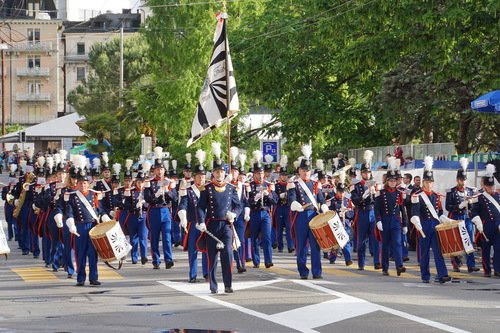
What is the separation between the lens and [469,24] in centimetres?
2870

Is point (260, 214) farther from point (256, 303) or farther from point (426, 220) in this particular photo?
point (256, 303)

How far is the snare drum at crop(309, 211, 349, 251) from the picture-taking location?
20297 millimetres

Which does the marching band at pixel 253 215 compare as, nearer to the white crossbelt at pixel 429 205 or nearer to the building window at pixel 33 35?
the white crossbelt at pixel 429 205

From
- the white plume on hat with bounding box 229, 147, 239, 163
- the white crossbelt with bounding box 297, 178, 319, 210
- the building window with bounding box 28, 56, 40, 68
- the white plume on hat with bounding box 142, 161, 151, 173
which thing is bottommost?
the white crossbelt with bounding box 297, 178, 319, 210

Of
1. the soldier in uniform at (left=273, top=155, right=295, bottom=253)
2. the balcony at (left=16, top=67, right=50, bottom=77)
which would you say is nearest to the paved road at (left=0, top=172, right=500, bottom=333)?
the soldier in uniform at (left=273, top=155, right=295, bottom=253)

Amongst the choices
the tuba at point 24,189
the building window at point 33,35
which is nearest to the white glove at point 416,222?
the tuba at point 24,189

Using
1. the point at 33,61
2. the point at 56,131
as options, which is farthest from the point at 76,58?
the point at 56,131

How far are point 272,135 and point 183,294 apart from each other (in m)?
32.7

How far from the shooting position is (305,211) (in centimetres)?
2089

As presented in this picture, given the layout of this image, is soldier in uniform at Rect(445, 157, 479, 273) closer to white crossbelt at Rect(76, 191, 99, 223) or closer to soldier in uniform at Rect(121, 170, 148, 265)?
soldier in uniform at Rect(121, 170, 148, 265)

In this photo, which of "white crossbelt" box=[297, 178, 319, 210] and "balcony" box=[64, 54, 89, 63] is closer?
"white crossbelt" box=[297, 178, 319, 210]

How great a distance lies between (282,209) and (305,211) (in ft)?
23.6

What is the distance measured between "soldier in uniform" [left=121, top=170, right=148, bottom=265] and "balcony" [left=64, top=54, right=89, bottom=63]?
353 ft

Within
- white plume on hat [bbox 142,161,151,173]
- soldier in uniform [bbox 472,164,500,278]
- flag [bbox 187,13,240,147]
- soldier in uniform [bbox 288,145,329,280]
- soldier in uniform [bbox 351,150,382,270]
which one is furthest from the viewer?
flag [bbox 187,13,240,147]
